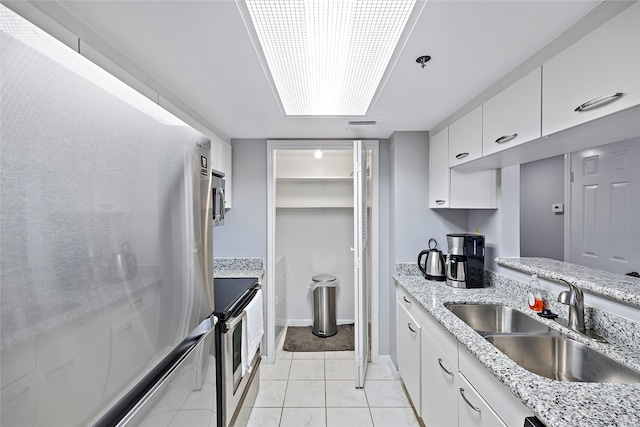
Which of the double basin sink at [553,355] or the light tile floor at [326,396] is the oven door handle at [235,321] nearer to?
the light tile floor at [326,396]

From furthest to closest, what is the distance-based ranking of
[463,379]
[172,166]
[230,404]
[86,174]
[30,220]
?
[230,404] → [463,379] → [172,166] → [86,174] → [30,220]

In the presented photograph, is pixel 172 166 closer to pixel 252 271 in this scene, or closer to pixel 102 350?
pixel 102 350

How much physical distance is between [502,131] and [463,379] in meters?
1.26

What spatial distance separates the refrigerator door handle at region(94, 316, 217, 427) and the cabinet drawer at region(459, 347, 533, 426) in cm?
114

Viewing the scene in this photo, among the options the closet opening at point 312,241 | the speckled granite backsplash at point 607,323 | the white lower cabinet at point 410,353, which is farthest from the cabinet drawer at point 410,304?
the closet opening at point 312,241

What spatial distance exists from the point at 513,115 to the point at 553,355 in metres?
1.16

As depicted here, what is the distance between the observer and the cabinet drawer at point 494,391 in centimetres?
96

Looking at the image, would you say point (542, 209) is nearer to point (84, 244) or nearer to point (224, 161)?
point (224, 161)

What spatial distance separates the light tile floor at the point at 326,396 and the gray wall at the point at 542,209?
154 centimetres

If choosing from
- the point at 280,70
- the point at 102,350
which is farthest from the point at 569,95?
the point at 102,350

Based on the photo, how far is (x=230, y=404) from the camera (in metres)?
1.59

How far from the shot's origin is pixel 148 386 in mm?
785

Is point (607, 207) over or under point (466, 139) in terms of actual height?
under

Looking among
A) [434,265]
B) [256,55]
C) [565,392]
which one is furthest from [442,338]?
[256,55]
